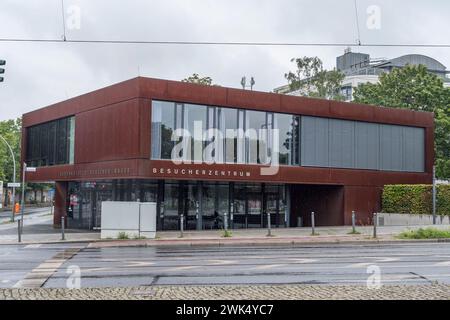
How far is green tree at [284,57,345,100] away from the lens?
60625 mm

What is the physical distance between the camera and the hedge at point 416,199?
109 feet

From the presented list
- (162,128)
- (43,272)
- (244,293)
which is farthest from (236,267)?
(162,128)

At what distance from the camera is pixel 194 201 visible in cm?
3089

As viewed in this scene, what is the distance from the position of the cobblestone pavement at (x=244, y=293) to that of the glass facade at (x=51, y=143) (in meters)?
24.8

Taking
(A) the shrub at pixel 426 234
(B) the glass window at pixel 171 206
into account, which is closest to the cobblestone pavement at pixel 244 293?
(A) the shrub at pixel 426 234

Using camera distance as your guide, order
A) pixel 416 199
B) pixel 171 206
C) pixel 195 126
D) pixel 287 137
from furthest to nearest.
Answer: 1. pixel 416 199
2. pixel 287 137
3. pixel 171 206
4. pixel 195 126

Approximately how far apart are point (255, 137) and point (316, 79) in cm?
3174

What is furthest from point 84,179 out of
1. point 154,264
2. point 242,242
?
point 154,264

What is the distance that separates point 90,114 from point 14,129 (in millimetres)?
55575

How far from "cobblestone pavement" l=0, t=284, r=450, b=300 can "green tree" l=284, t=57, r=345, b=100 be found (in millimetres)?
51479

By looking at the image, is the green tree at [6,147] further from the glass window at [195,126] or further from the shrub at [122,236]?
the shrub at [122,236]

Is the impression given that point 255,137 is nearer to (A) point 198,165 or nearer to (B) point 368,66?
(A) point 198,165

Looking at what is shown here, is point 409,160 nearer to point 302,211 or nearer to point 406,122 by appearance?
point 406,122

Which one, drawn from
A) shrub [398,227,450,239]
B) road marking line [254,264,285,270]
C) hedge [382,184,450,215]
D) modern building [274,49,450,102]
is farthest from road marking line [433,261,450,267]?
modern building [274,49,450,102]
